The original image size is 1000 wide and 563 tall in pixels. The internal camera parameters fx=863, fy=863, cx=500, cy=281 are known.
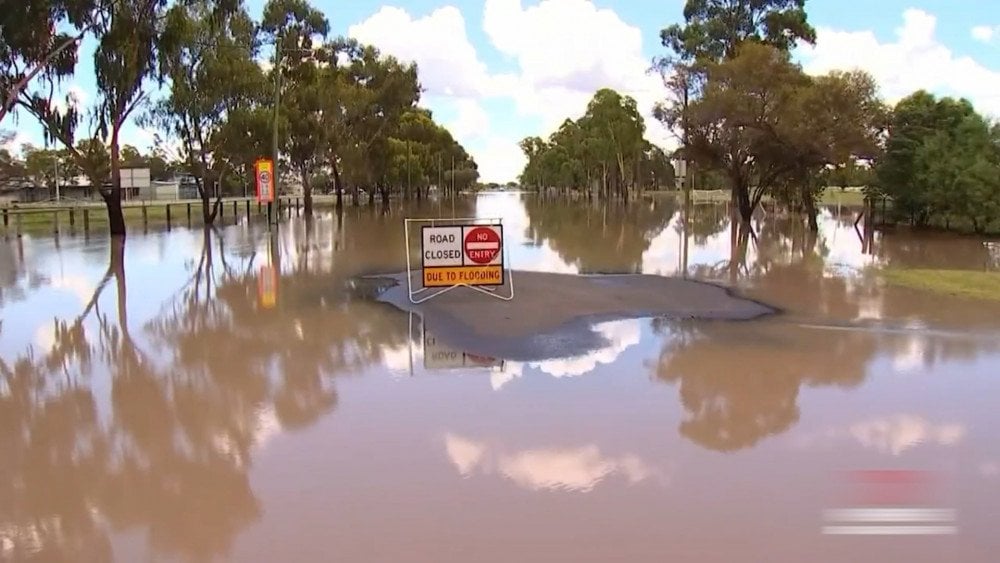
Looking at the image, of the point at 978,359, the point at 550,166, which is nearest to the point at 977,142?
the point at 978,359

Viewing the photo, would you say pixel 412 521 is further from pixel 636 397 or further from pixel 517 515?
pixel 636 397

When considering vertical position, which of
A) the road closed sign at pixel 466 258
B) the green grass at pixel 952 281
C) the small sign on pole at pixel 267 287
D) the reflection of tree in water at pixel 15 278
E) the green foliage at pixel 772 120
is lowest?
the green grass at pixel 952 281

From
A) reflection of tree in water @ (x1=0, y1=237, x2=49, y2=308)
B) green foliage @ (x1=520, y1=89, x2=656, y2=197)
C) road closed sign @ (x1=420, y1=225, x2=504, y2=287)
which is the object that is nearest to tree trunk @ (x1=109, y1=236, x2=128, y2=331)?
reflection of tree in water @ (x1=0, y1=237, x2=49, y2=308)

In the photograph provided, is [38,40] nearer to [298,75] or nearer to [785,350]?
[298,75]

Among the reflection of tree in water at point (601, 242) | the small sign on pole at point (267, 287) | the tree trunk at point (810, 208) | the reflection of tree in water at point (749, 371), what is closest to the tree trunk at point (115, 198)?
the small sign on pole at point (267, 287)

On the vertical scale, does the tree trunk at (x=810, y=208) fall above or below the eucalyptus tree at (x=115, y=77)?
below

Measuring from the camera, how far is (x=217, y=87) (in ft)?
120

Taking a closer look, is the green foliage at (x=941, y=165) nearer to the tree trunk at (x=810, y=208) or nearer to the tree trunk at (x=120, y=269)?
the tree trunk at (x=810, y=208)

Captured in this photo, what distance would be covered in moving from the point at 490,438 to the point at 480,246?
7.17m

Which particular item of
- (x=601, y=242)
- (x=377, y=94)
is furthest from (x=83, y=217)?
(x=601, y=242)

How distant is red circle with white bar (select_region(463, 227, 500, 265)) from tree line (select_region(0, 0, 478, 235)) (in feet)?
61.1

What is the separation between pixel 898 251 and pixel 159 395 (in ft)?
73.6

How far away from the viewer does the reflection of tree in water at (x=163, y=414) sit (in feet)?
16.4

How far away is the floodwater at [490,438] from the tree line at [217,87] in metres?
16.7
